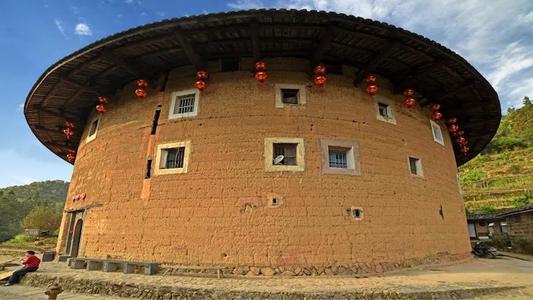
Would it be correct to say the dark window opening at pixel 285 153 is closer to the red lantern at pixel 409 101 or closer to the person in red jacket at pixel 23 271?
the red lantern at pixel 409 101

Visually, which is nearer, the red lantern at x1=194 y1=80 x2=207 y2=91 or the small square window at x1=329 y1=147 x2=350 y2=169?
the small square window at x1=329 y1=147 x2=350 y2=169

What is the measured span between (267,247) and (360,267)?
2692 mm

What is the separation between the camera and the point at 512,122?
239 ft

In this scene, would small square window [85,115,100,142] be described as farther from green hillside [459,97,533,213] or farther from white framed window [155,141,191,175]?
green hillside [459,97,533,213]

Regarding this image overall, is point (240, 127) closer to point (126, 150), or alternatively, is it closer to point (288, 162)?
point (288, 162)

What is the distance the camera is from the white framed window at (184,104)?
10.7m

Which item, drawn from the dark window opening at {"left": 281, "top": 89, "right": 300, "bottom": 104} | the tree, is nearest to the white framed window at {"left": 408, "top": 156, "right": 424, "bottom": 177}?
the dark window opening at {"left": 281, "top": 89, "right": 300, "bottom": 104}

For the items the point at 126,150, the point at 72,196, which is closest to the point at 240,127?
the point at 126,150

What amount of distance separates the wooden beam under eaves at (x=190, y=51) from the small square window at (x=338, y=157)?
5.11m

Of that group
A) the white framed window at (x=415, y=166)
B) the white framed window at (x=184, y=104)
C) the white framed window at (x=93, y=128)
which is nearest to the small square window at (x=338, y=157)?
the white framed window at (x=415, y=166)

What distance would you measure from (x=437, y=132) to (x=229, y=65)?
9453 millimetres

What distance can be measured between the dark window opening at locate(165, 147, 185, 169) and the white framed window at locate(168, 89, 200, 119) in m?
1.15

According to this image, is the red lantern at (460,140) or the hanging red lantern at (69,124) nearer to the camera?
the hanging red lantern at (69,124)

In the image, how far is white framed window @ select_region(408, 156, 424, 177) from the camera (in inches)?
453
